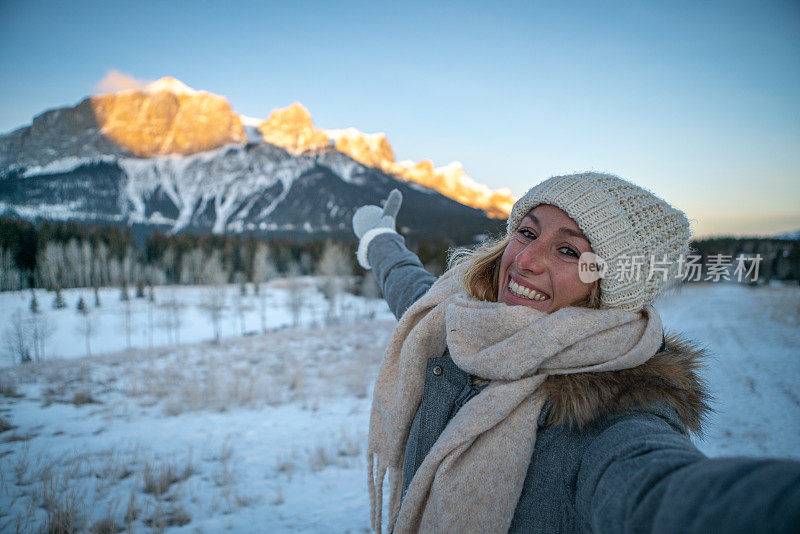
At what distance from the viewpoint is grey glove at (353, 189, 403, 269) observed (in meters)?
3.35

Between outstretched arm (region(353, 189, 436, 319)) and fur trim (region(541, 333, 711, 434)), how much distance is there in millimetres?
1324

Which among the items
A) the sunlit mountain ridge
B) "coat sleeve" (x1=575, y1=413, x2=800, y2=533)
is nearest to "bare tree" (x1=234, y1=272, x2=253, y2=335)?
"coat sleeve" (x1=575, y1=413, x2=800, y2=533)

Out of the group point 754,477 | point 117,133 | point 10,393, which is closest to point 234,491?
point 754,477

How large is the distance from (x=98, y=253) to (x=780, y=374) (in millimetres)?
54233

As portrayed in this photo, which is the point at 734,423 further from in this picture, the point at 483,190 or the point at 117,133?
the point at 117,133

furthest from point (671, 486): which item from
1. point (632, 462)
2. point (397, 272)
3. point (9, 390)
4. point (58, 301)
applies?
point (58, 301)

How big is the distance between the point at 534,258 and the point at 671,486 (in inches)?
32.4

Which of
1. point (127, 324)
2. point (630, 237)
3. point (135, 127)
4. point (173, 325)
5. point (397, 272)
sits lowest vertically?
point (173, 325)

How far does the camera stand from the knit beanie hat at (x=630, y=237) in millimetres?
1331

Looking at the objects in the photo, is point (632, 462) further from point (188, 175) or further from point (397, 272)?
point (188, 175)

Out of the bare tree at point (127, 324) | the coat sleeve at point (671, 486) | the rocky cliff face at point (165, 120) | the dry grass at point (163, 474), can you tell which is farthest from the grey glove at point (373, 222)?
the rocky cliff face at point (165, 120)

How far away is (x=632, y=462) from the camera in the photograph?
912 mm

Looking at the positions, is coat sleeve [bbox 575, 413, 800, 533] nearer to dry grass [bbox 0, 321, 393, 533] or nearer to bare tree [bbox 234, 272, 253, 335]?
dry grass [bbox 0, 321, 393, 533]

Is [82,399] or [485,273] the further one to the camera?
[82,399]
